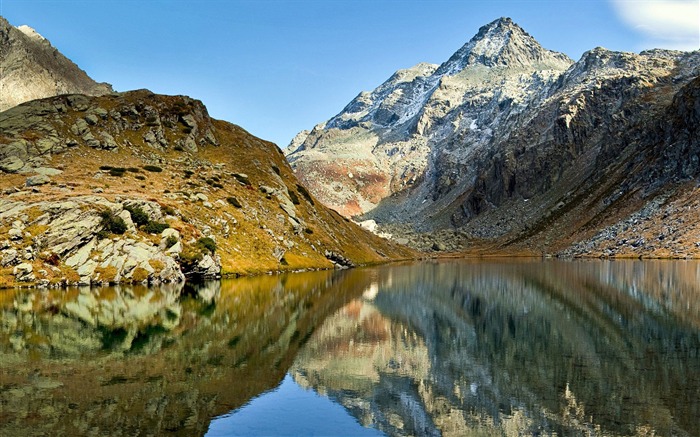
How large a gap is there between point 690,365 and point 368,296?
132 ft

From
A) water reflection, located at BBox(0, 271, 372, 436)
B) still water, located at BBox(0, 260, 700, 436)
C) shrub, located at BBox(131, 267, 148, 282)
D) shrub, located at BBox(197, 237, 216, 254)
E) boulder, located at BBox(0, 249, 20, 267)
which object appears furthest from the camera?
shrub, located at BBox(197, 237, 216, 254)

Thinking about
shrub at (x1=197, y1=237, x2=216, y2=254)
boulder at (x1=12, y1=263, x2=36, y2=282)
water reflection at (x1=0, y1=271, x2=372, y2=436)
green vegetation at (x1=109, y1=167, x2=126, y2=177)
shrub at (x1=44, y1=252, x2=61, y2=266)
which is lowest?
water reflection at (x1=0, y1=271, x2=372, y2=436)

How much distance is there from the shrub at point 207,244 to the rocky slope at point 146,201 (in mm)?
196

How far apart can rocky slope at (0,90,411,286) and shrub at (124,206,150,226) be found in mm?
201

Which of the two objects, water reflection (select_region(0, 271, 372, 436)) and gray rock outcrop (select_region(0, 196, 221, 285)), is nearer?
water reflection (select_region(0, 271, 372, 436))

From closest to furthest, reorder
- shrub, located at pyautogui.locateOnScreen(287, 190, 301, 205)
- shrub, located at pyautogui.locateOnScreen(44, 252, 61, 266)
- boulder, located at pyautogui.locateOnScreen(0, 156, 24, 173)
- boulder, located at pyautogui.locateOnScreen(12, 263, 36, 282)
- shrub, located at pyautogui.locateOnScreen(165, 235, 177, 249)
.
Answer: boulder, located at pyautogui.locateOnScreen(12, 263, 36, 282) → shrub, located at pyautogui.locateOnScreen(44, 252, 61, 266) → shrub, located at pyautogui.locateOnScreen(165, 235, 177, 249) → boulder, located at pyautogui.locateOnScreen(0, 156, 24, 173) → shrub, located at pyautogui.locateOnScreen(287, 190, 301, 205)

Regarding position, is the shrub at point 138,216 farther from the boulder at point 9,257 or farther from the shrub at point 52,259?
the boulder at point 9,257

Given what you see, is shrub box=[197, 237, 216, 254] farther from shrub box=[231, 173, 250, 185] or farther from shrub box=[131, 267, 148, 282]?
shrub box=[231, 173, 250, 185]

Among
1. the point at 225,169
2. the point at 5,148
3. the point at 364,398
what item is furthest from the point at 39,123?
the point at 364,398

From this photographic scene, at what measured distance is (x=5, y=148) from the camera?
102m

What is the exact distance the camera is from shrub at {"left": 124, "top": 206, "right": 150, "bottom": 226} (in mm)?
82125

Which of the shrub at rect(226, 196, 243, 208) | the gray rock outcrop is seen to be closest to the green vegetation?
the shrub at rect(226, 196, 243, 208)

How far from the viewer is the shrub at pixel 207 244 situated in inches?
3337

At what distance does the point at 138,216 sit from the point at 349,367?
6105 centimetres
